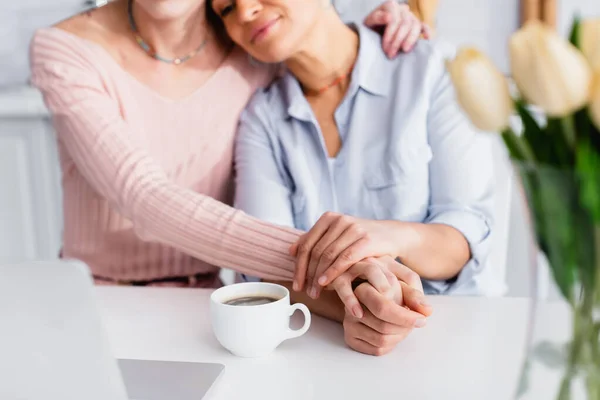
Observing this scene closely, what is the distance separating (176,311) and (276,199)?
354 mm

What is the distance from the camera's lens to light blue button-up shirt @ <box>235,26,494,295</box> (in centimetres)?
115

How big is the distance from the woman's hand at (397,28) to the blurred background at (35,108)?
4.35ft

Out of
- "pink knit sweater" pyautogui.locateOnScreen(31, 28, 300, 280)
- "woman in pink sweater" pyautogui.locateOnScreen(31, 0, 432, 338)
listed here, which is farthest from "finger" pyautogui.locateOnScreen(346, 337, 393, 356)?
"woman in pink sweater" pyautogui.locateOnScreen(31, 0, 432, 338)

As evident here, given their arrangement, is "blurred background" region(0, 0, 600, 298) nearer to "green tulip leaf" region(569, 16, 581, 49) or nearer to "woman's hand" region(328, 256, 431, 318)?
"woman's hand" region(328, 256, 431, 318)

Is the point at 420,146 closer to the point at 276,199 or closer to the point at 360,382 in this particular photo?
the point at 276,199

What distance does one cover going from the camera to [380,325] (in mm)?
690

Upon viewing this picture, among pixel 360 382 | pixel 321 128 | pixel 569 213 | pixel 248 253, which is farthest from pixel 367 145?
pixel 569 213

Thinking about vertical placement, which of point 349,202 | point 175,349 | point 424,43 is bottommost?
point 349,202

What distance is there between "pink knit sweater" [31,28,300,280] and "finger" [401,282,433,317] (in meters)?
0.22

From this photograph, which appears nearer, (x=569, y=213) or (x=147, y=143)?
(x=569, y=213)

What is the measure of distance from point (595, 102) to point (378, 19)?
946 millimetres

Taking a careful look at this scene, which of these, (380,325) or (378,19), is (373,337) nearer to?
(380,325)

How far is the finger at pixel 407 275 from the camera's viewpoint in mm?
761

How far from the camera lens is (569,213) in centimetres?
36
